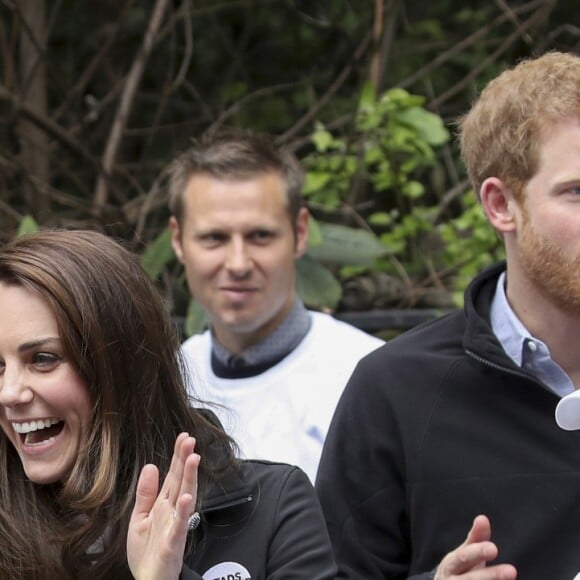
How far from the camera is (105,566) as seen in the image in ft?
6.84

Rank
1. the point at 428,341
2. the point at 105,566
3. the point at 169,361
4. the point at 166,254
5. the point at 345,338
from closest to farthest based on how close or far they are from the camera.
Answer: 1. the point at 105,566
2. the point at 169,361
3. the point at 428,341
4. the point at 345,338
5. the point at 166,254

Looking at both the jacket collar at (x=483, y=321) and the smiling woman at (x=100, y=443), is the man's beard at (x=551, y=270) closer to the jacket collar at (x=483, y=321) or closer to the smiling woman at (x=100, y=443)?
the jacket collar at (x=483, y=321)

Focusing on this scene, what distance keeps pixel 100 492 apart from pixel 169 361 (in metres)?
0.28

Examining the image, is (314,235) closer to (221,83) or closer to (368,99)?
(368,99)

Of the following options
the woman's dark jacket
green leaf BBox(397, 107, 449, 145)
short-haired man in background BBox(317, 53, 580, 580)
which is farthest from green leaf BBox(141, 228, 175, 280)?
the woman's dark jacket

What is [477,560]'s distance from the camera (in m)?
1.91

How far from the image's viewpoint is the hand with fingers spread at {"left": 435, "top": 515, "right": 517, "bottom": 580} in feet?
6.23

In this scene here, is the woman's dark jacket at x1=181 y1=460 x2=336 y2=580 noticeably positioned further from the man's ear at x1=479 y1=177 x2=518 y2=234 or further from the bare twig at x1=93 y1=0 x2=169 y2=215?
the bare twig at x1=93 y1=0 x2=169 y2=215

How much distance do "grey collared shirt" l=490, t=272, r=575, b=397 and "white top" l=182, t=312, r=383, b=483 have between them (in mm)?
882

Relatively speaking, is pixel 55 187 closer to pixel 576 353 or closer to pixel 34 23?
pixel 34 23

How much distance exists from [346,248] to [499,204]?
2.03 m

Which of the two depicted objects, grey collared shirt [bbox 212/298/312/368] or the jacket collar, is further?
grey collared shirt [bbox 212/298/312/368]

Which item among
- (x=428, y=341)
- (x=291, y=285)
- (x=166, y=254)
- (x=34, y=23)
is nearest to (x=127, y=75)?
(x=34, y=23)

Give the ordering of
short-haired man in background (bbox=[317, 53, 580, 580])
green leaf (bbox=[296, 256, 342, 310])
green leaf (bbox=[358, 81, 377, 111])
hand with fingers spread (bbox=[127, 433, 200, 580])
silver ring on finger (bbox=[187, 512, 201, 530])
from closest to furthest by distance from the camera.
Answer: hand with fingers spread (bbox=[127, 433, 200, 580]) → silver ring on finger (bbox=[187, 512, 201, 530]) → short-haired man in background (bbox=[317, 53, 580, 580]) → green leaf (bbox=[296, 256, 342, 310]) → green leaf (bbox=[358, 81, 377, 111])
